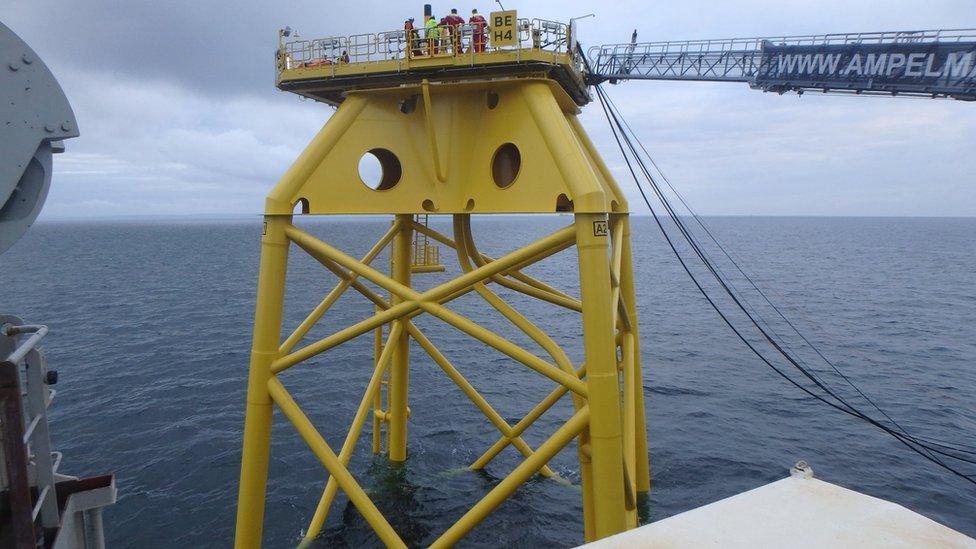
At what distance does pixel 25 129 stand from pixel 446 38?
661cm

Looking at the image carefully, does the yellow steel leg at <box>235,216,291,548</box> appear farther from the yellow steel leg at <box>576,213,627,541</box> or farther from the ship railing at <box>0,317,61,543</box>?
the yellow steel leg at <box>576,213,627,541</box>

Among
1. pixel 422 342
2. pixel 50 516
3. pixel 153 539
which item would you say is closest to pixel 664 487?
pixel 422 342

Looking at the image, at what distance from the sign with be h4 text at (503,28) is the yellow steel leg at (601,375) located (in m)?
3.59

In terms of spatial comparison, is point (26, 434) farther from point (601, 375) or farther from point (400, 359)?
point (400, 359)

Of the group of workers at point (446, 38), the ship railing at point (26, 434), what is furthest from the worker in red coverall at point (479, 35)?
the ship railing at point (26, 434)

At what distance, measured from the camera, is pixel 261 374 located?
34.0ft

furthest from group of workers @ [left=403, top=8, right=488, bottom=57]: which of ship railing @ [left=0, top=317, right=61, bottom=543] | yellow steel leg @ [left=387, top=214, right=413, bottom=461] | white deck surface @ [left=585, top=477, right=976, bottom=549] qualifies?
white deck surface @ [left=585, top=477, right=976, bottom=549]

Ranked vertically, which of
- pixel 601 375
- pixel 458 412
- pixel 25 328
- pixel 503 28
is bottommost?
pixel 458 412

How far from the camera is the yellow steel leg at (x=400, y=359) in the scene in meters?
14.8

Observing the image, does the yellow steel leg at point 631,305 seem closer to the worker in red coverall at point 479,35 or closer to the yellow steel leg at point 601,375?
the yellow steel leg at point 601,375

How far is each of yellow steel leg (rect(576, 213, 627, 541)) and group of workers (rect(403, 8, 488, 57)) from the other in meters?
4.11

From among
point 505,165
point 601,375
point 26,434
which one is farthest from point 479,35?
point 26,434

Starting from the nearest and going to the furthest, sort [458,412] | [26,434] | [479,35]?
1. [26,434]
2. [479,35]
3. [458,412]

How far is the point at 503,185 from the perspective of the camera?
11.3 m
